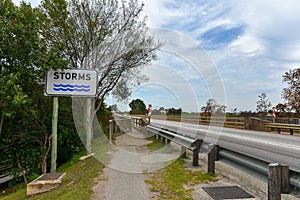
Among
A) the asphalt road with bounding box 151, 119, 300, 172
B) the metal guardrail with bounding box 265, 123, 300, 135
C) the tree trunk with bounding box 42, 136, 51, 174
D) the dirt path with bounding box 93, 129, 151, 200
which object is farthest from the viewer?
the metal guardrail with bounding box 265, 123, 300, 135

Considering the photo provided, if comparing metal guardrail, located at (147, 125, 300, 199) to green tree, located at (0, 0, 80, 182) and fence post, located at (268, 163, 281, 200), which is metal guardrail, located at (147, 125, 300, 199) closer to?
fence post, located at (268, 163, 281, 200)

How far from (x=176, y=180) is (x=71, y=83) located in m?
4.19

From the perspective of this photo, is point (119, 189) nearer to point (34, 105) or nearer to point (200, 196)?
point (200, 196)

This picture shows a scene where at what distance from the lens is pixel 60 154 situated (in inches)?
379

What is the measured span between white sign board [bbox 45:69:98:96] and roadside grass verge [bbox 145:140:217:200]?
11.0 ft

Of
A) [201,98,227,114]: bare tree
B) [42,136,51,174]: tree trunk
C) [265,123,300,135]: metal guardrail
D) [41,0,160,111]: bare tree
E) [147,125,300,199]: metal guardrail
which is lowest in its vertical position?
[42,136,51,174]: tree trunk

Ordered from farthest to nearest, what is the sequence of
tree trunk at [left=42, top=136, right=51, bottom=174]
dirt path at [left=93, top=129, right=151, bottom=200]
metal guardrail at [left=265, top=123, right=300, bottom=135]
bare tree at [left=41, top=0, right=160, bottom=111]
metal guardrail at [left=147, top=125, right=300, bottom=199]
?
metal guardrail at [left=265, top=123, right=300, bottom=135]
bare tree at [left=41, top=0, right=160, bottom=111]
tree trunk at [left=42, top=136, right=51, bottom=174]
dirt path at [left=93, top=129, right=151, bottom=200]
metal guardrail at [left=147, top=125, right=300, bottom=199]

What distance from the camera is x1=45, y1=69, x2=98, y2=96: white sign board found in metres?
6.43

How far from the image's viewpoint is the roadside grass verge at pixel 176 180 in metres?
A: 3.70

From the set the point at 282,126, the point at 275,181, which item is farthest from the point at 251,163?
the point at 282,126

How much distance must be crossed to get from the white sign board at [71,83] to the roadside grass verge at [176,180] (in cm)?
336

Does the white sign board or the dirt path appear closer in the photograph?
the dirt path

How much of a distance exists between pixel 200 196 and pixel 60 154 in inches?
304

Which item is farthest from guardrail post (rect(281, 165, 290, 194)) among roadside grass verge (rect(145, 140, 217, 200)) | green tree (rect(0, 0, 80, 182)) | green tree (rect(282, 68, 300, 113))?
green tree (rect(282, 68, 300, 113))
